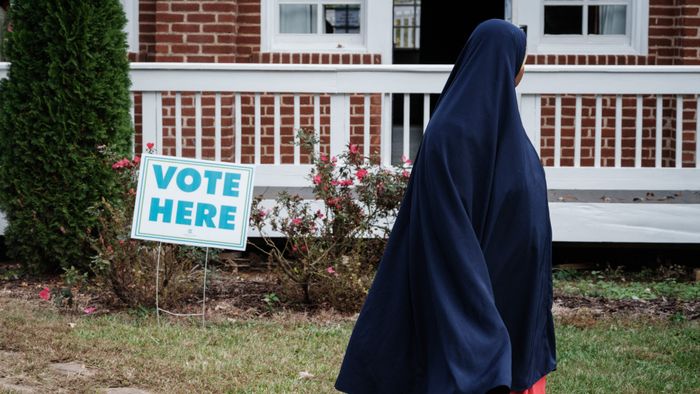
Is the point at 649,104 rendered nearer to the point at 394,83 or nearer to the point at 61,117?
the point at 394,83

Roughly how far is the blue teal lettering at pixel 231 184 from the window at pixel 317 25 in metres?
4.17

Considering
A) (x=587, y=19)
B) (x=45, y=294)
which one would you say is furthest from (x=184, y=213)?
(x=587, y=19)

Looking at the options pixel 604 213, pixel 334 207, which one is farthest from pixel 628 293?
pixel 334 207

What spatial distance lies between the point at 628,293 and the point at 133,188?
3559 mm

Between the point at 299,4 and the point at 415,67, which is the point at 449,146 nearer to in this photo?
the point at 415,67

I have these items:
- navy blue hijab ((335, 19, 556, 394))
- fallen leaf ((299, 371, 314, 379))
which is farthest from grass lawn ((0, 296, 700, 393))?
navy blue hijab ((335, 19, 556, 394))

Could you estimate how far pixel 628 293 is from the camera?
293 inches

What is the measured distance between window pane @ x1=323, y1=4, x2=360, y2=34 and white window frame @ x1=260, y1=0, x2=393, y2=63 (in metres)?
0.06

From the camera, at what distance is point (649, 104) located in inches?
396

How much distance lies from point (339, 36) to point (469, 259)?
24.9 ft

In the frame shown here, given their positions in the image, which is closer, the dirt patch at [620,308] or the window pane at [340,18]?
the dirt patch at [620,308]

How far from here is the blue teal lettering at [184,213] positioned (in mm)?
6152

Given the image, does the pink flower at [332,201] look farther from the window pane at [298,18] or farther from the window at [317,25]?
the window pane at [298,18]

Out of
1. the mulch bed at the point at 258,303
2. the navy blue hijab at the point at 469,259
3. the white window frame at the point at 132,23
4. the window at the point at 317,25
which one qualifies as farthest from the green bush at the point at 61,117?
the navy blue hijab at the point at 469,259
